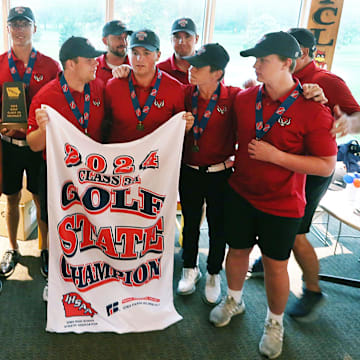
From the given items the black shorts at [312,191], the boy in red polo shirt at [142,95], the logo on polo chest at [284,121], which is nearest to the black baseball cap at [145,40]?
the boy in red polo shirt at [142,95]

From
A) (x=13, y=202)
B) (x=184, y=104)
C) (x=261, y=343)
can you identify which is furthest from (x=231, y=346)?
(x=13, y=202)

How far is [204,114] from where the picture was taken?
2221 millimetres

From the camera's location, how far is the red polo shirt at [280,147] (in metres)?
1.80

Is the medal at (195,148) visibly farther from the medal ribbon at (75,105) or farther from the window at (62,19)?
the window at (62,19)

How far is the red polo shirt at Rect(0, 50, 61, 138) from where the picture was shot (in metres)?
2.49

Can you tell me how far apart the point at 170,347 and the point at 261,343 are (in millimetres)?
531

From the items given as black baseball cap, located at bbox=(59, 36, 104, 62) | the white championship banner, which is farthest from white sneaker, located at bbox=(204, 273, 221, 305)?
black baseball cap, located at bbox=(59, 36, 104, 62)

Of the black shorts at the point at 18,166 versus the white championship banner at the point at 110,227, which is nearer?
the white championship banner at the point at 110,227

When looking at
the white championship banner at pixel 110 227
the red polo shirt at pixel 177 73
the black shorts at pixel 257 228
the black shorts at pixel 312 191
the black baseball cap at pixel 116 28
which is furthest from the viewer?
the red polo shirt at pixel 177 73

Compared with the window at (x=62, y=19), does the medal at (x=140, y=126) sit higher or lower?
lower

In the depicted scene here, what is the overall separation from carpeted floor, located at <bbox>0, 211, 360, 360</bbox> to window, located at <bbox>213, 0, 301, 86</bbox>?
2883mm

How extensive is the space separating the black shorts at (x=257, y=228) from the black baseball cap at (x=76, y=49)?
112 cm

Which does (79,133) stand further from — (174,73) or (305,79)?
(305,79)

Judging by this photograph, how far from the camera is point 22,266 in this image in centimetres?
293
